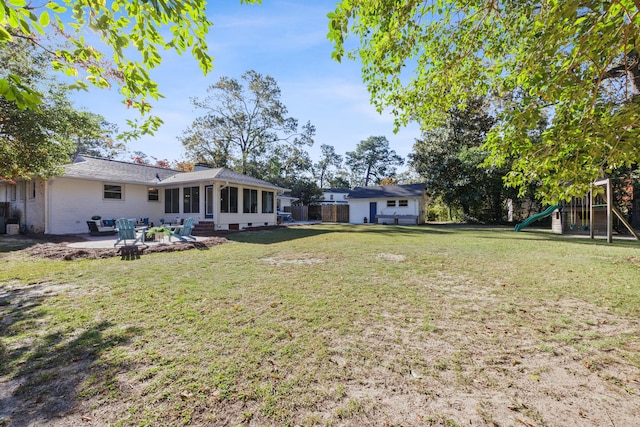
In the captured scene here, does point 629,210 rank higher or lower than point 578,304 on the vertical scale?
higher

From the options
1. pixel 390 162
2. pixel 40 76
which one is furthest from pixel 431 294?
pixel 390 162

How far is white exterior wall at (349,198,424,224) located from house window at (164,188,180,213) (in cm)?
1663

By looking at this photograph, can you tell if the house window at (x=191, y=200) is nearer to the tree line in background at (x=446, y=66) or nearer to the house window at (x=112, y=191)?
the house window at (x=112, y=191)

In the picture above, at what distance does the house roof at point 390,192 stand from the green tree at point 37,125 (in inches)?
850

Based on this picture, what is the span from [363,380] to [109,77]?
195 inches

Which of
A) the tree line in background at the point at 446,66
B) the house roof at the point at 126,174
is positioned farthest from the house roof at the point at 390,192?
the tree line in background at the point at 446,66

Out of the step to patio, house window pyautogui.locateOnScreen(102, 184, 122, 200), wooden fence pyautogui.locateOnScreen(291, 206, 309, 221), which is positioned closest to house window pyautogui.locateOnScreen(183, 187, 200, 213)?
the step to patio

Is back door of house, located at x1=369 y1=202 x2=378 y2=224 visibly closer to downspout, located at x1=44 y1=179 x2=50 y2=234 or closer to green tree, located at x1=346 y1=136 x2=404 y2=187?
downspout, located at x1=44 y1=179 x2=50 y2=234

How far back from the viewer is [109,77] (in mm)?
3811

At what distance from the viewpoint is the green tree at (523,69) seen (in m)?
3.07

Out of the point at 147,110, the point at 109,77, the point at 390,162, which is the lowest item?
the point at 147,110

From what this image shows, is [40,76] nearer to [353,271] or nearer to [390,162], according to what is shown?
[353,271]

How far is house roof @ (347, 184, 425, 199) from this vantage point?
25453 millimetres

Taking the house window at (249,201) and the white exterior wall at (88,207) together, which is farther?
the house window at (249,201)
